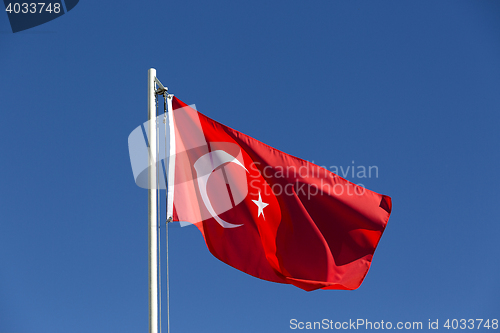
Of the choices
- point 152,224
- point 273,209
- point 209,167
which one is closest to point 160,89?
point 209,167

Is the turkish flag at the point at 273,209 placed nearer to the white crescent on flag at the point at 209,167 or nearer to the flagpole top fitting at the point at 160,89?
the white crescent on flag at the point at 209,167

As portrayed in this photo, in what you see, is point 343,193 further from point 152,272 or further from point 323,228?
point 152,272

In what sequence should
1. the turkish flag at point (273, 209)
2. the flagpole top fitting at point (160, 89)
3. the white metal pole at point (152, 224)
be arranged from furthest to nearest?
the turkish flag at point (273, 209)
the flagpole top fitting at point (160, 89)
the white metal pole at point (152, 224)

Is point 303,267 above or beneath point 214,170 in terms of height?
beneath

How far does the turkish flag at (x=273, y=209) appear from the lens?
36.3 feet

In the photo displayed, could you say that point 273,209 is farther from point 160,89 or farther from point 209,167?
point 160,89

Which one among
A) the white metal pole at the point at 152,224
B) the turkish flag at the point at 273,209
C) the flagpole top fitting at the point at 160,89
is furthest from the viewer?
the turkish flag at the point at 273,209

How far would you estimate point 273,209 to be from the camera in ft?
37.3

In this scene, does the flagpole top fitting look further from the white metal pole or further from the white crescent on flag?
the white crescent on flag

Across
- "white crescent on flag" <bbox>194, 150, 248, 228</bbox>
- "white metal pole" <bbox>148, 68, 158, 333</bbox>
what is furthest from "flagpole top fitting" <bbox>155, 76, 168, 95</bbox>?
"white crescent on flag" <bbox>194, 150, 248, 228</bbox>

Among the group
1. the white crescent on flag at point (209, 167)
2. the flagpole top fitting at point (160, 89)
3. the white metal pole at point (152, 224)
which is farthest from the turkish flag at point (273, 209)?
the white metal pole at point (152, 224)

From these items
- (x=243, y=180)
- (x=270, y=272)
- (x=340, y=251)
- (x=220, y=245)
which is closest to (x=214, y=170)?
(x=243, y=180)

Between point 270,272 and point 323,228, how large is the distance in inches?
61.2

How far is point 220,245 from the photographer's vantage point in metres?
11.0
